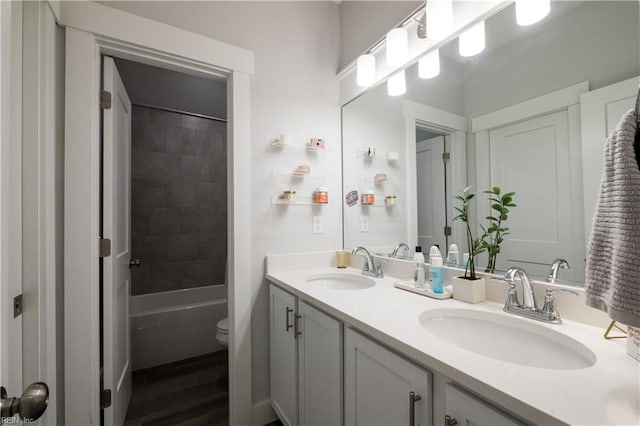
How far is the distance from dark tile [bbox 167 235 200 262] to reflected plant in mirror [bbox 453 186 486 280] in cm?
272

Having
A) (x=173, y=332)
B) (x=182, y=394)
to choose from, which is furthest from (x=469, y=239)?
(x=173, y=332)

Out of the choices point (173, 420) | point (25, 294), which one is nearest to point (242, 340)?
point (173, 420)

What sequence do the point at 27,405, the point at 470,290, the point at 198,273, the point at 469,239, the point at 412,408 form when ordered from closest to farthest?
the point at 27,405 < the point at 412,408 < the point at 470,290 < the point at 469,239 < the point at 198,273

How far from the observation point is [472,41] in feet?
3.87

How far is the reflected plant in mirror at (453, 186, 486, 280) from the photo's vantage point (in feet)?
3.66

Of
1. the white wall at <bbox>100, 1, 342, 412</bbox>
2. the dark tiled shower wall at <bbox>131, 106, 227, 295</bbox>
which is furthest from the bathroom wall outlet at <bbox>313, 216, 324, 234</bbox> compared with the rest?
the dark tiled shower wall at <bbox>131, 106, 227, 295</bbox>

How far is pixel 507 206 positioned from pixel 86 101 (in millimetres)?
1837

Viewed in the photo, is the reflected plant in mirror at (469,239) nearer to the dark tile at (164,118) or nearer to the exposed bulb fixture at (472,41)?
the exposed bulb fixture at (472,41)

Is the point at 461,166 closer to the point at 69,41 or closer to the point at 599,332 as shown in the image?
the point at 599,332

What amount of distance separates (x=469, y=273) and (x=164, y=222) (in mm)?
2889

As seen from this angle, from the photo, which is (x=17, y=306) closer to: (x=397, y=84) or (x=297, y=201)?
(x=297, y=201)

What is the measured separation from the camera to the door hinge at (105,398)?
1353mm

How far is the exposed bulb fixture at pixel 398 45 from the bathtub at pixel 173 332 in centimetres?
235

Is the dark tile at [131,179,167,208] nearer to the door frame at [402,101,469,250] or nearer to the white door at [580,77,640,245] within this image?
the door frame at [402,101,469,250]
